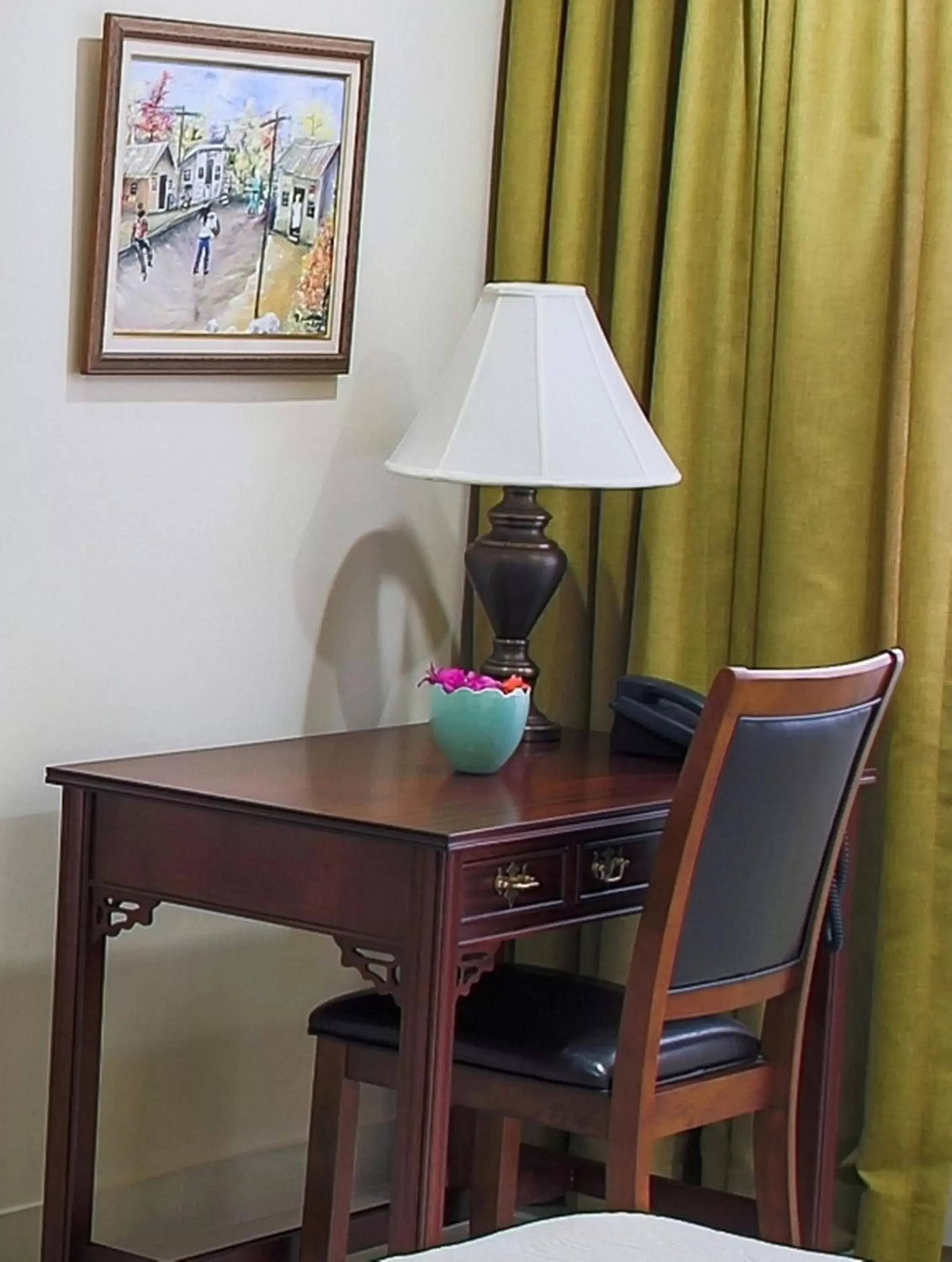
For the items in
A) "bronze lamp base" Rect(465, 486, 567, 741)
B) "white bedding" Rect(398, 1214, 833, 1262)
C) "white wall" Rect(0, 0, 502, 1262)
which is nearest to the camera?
"white bedding" Rect(398, 1214, 833, 1262)

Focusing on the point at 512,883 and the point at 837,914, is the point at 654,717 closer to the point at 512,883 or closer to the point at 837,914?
the point at 837,914

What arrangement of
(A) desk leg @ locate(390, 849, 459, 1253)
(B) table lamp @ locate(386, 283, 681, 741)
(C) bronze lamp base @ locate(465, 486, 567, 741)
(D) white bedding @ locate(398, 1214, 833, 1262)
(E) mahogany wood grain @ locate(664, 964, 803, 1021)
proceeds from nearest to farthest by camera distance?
(D) white bedding @ locate(398, 1214, 833, 1262)
(A) desk leg @ locate(390, 849, 459, 1253)
(E) mahogany wood grain @ locate(664, 964, 803, 1021)
(B) table lamp @ locate(386, 283, 681, 741)
(C) bronze lamp base @ locate(465, 486, 567, 741)

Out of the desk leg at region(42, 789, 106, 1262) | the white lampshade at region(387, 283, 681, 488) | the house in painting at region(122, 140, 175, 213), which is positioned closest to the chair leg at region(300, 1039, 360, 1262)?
the desk leg at region(42, 789, 106, 1262)

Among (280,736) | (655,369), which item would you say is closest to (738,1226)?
(280,736)

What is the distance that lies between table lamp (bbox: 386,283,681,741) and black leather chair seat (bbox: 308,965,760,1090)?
44cm

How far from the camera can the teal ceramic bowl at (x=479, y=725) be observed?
109 inches

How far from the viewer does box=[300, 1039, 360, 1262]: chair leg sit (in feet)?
9.41

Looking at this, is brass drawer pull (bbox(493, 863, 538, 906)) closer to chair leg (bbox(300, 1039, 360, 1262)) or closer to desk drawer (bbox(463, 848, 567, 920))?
desk drawer (bbox(463, 848, 567, 920))

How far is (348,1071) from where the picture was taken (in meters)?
2.81

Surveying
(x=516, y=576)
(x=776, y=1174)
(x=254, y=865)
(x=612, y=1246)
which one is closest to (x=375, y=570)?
(x=516, y=576)

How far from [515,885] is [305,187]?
3.49 feet

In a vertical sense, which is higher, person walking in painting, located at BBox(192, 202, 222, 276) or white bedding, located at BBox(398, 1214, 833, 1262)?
person walking in painting, located at BBox(192, 202, 222, 276)

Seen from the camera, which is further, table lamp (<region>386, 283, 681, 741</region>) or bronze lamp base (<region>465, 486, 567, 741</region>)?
bronze lamp base (<region>465, 486, 567, 741</region>)

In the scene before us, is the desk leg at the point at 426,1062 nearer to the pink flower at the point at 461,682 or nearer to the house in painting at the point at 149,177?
the pink flower at the point at 461,682
